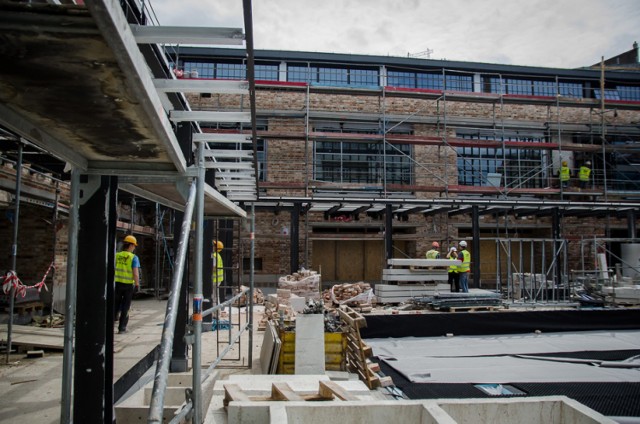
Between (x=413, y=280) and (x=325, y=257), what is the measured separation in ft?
21.5

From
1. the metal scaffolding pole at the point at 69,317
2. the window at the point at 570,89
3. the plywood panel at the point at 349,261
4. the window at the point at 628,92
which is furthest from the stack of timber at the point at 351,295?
the window at the point at 628,92

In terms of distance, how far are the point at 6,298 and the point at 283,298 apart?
596 centimetres

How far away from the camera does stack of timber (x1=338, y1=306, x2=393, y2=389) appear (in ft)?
19.9

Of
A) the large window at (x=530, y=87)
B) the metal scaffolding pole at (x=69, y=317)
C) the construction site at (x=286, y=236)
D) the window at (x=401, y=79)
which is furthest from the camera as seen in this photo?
the large window at (x=530, y=87)

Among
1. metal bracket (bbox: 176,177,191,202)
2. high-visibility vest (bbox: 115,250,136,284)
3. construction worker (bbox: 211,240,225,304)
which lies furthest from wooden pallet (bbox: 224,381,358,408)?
high-visibility vest (bbox: 115,250,136,284)

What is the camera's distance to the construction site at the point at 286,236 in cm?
255

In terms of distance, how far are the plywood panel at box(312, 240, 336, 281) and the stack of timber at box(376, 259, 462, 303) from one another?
19.3 ft

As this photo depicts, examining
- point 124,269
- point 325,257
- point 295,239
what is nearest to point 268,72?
point 325,257

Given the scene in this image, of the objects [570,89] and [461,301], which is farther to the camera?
[570,89]

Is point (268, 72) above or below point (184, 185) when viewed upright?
above

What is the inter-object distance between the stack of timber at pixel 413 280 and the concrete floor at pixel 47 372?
4592mm

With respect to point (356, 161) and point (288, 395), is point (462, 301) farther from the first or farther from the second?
point (356, 161)

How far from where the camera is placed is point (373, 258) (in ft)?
63.2

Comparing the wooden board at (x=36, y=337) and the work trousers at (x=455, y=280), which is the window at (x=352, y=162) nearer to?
the work trousers at (x=455, y=280)
